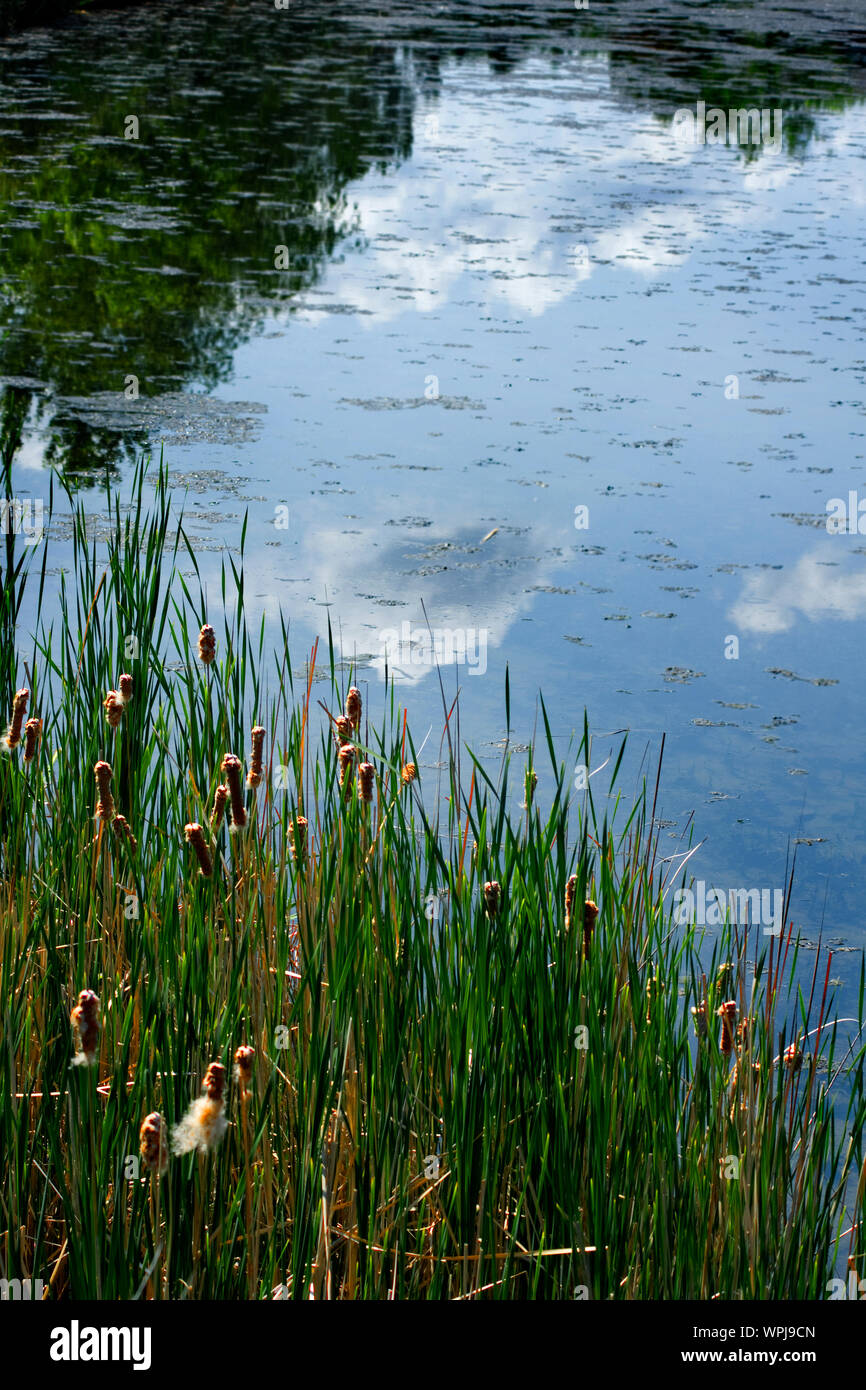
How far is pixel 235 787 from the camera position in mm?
1922

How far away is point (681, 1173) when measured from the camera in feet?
6.82

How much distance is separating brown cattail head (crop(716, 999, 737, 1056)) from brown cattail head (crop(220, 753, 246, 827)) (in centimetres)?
70

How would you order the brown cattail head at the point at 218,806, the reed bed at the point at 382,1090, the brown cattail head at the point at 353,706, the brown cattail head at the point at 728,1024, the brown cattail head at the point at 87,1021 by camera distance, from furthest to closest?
the brown cattail head at the point at 353,706 < the brown cattail head at the point at 218,806 < the brown cattail head at the point at 728,1024 < the reed bed at the point at 382,1090 < the brown cattail head at the point at 87,1021

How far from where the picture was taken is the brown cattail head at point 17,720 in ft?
7.68

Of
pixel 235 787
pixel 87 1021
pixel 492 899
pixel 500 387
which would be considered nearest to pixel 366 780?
pixel 492 899

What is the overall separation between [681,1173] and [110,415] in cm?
492

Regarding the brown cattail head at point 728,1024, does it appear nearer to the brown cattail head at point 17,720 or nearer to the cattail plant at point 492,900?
the cattail plant at point 492,900

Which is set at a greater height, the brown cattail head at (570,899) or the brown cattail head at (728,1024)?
the brown cattail head at (570,899)

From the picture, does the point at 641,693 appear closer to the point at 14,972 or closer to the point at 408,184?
the point at 14,972

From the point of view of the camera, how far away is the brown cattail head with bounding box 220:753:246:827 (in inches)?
74.4

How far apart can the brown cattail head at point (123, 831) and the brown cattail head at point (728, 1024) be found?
3.09 feet

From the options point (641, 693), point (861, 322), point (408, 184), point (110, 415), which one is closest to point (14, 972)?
point (641, 693)

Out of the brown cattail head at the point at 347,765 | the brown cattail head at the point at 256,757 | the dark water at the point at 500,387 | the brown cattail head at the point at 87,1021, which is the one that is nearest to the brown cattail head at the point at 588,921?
the brown cattail head at the point at 347,765
